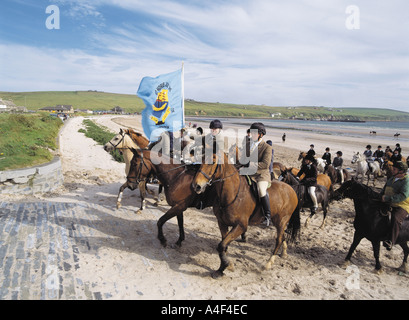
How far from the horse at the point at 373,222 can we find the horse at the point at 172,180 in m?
3.16

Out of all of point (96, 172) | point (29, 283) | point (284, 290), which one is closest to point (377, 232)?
point (284, 290)

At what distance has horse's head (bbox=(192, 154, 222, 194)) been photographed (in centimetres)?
454

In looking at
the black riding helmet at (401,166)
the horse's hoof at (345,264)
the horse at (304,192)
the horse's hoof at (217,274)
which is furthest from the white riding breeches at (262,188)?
the black riding helmet at (401,166)

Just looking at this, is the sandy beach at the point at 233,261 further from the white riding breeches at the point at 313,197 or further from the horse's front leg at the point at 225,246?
the white riding breeches at the point at 313,197

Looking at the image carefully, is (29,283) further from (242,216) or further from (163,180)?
(242,216)

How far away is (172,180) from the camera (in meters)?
6.56

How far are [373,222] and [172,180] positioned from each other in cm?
518

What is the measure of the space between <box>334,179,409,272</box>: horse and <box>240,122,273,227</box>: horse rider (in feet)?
7.95

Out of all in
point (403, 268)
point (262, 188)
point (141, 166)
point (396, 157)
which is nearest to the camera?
point (262, 188)

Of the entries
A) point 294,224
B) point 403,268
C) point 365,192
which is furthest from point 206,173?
point 403,268

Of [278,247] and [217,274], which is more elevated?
[278,247]

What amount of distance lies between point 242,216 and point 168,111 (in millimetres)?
5717

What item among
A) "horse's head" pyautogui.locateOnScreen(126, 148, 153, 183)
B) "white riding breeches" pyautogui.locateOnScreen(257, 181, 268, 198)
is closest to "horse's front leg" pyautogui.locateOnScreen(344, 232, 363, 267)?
"white riding breeches" pyautogui.locateOnScreen(257, 181, 268, 198)

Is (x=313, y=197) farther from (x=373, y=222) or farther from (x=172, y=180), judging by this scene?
(x=172, y=180)
